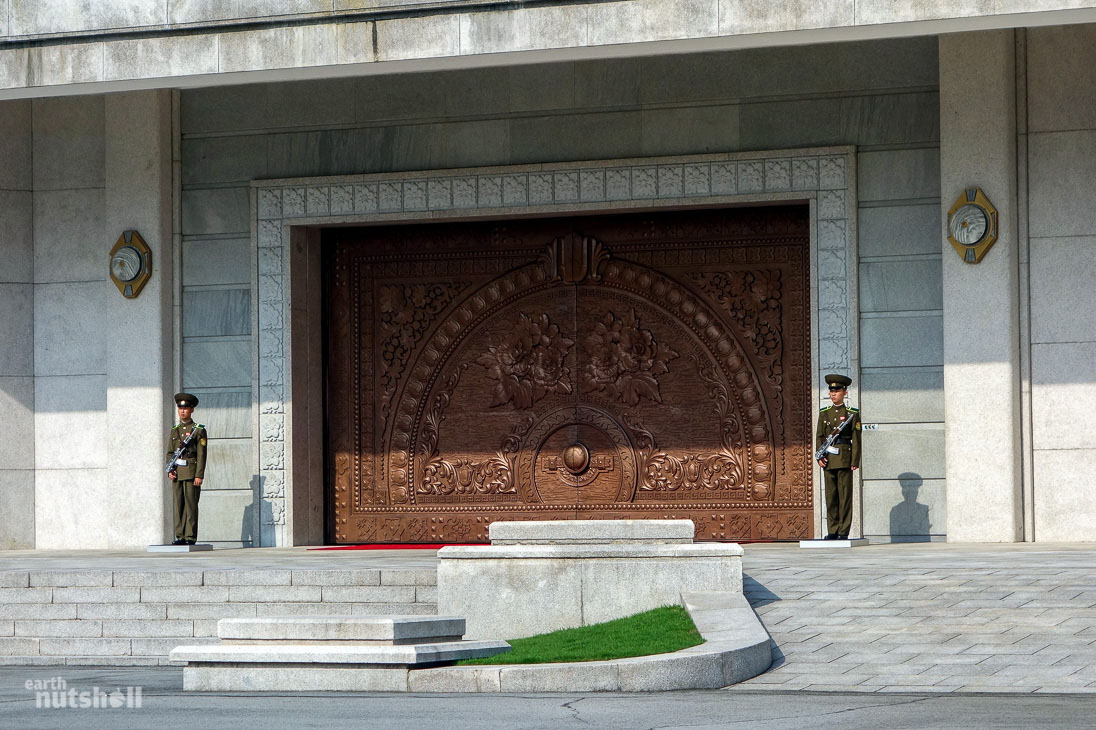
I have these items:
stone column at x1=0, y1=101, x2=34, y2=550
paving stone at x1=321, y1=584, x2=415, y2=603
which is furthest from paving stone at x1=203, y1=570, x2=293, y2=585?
stone column at x1=0, y1=101, x2=34, y2=550

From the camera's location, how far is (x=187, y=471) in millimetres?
16047

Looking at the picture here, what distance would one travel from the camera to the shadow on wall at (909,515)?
15.2 metres

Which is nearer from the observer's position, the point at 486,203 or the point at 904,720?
the point at 904,720

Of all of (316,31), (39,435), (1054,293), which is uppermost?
(316,31)

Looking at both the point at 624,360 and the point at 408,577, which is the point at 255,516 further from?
the point at 408,577

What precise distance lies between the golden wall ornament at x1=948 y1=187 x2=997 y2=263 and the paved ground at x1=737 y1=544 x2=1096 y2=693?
3406mm

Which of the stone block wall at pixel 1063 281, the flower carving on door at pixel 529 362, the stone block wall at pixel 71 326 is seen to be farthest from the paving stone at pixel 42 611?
the stone block wall at pixel 1063 281

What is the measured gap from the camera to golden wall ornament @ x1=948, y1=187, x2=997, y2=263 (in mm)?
14641

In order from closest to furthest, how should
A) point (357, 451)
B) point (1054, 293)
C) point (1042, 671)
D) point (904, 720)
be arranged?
point (904, 720) < point (1042, 671) < point (1054, 293) < point (357, 451)

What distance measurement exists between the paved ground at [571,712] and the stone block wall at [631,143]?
7547 millimetres

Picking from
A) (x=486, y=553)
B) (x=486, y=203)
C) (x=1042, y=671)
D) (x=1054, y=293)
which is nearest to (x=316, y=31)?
(x=486, y=203)

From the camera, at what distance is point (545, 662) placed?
851cm

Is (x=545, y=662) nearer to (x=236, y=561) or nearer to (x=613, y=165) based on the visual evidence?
(x=236, y=561)

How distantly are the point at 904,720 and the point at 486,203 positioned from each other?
10004 mm
